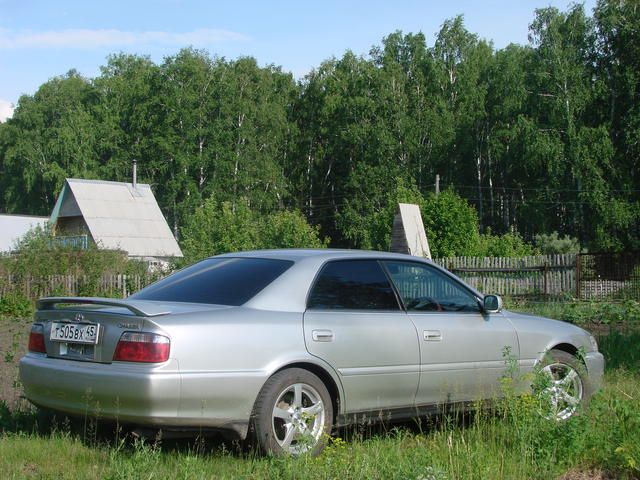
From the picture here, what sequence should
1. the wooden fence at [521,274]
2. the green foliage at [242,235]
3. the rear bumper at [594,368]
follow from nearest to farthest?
the rear bumper at [594,368] < the wooden fence at [521,274] < the green foliage at [242,235]

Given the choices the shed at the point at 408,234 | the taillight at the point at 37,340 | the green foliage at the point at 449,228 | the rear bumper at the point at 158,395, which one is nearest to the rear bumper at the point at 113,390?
the rear bumper at the point at 158,395


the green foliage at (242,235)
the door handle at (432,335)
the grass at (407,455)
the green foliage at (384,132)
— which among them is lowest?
the grass at (407,455)

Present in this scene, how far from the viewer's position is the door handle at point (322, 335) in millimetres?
5777

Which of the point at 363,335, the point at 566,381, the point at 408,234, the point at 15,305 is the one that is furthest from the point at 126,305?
the point at 408,234

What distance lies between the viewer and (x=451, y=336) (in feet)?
21.6

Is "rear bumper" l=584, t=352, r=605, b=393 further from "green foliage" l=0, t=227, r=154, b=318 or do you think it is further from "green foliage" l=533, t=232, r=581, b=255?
"green foliage" l=533, t=232, r=581, b=255

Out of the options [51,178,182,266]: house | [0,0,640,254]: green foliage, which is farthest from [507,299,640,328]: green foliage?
[51,178,182,266]: house

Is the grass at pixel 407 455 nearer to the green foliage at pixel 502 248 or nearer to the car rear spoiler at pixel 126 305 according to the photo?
the car rear spoiler at pixel 126 305

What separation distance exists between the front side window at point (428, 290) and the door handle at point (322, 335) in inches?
35.7

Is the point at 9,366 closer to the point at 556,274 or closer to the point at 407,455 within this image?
the point at 407,455

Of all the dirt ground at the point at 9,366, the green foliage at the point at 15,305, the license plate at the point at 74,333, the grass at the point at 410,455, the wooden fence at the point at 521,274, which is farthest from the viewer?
the wooden fence at the point at 521,274

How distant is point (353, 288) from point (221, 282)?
3.16ft

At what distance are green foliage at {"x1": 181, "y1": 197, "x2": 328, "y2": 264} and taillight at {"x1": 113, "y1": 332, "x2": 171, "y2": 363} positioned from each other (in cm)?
2378

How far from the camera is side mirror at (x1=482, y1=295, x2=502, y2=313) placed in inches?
269
